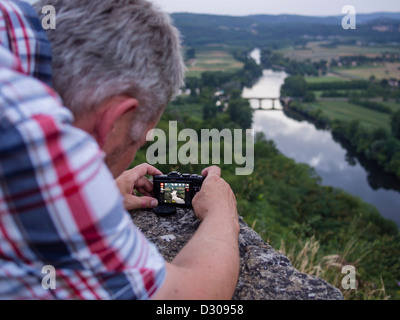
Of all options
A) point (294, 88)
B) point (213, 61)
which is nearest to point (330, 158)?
point (294, 88)

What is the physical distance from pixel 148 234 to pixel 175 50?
3.23 ft

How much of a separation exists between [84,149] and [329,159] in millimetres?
38147

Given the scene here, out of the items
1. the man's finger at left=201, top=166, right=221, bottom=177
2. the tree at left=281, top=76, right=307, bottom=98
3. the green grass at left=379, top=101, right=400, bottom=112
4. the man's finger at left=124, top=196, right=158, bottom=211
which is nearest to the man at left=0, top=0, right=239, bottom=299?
the man's finger at left=201, top=166, right=221, bottom=177

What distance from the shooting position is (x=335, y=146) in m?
40.0

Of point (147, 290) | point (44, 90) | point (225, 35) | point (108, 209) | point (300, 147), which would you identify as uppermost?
point (225, 35)

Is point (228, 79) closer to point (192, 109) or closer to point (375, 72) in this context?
point (192, 109)

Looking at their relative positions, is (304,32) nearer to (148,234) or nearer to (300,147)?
(300,147)

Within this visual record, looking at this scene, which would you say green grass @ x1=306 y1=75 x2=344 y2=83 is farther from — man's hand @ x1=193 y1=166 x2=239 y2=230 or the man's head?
the man's head

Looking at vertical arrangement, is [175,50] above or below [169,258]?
above

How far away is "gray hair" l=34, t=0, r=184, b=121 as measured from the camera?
0.93 metres

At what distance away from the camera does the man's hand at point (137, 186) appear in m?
1.78

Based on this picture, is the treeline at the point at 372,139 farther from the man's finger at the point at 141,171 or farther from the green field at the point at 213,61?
the man's finger at the point at 141,171

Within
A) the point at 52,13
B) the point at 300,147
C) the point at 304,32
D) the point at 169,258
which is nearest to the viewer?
the point at 52,13

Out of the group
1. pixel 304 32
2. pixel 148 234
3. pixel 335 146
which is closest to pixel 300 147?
pixel 335 146
